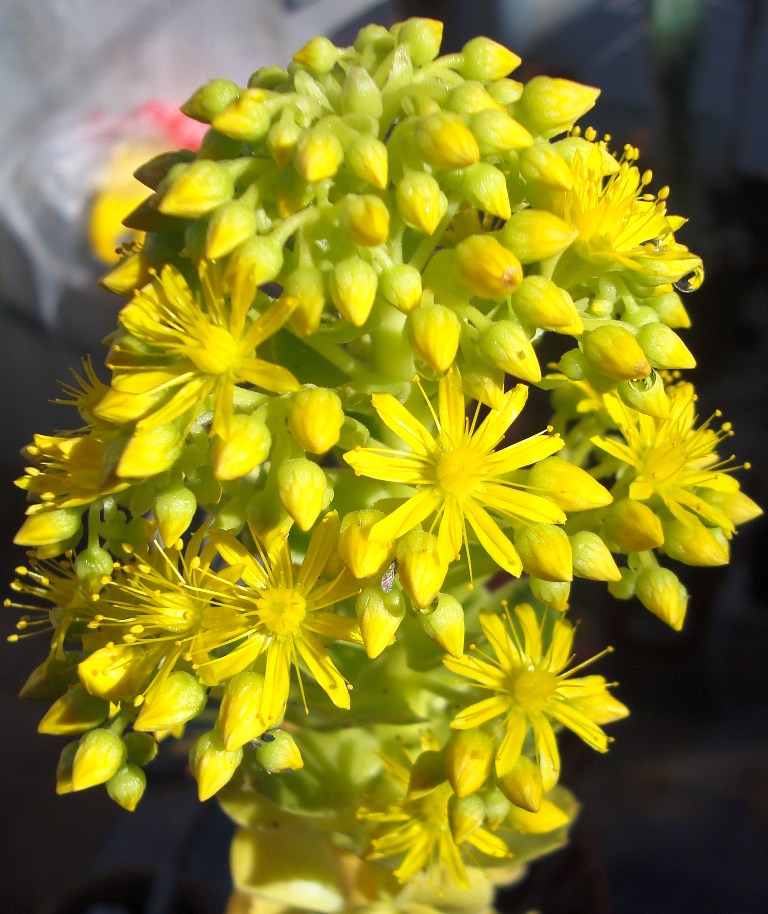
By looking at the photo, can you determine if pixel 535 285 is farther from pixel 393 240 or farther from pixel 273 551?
pixel 273 551

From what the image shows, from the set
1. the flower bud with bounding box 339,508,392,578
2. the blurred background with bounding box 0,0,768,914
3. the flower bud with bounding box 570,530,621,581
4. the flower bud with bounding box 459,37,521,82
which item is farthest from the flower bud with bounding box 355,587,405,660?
the blurred background with bounding box 0,0,768,914

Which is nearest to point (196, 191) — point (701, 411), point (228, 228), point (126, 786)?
point (228, 228)

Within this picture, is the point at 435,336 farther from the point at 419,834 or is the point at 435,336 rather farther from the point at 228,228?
the point at 419,834

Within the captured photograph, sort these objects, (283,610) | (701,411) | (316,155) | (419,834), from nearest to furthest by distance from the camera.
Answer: (316,155), (283,610), (419,834), (701,411)

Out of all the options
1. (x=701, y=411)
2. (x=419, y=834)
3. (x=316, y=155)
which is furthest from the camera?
(x=701, y=411)

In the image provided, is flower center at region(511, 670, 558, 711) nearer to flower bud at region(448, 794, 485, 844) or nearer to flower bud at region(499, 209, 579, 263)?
flower bud at region(448, 794, 485, 844)

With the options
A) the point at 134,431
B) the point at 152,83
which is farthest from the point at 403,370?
the point at 152,83
